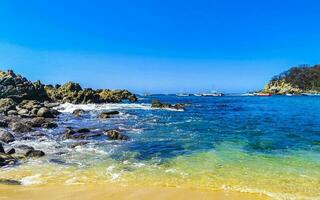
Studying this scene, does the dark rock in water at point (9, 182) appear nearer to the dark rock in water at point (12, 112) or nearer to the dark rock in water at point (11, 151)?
the dark rock in water at point (11, 151)

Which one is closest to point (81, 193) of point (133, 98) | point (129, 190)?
point (129, 190)

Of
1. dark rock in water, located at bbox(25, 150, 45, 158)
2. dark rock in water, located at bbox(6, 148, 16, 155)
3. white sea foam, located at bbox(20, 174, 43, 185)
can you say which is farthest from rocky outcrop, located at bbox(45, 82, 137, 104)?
white sea foam, located at bbox(20, 174, 43, 185)

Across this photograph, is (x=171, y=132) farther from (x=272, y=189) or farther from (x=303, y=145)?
(x=272, y=189)

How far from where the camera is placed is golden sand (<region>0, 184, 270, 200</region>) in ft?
37.6

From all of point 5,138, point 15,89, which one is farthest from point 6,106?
point 5,138

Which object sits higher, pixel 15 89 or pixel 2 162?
pixel 15 89

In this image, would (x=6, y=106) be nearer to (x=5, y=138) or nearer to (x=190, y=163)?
(x=5, y=138)

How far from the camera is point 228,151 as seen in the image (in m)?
20.0

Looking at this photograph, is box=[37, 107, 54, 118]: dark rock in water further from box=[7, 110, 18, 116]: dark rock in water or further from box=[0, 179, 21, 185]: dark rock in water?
box=[0, 179, 21, 185]: dark rock in water

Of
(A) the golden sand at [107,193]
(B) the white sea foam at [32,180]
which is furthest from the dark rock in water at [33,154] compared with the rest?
(A) the golden sand at [107,193]

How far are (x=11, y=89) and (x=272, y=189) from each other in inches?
2037

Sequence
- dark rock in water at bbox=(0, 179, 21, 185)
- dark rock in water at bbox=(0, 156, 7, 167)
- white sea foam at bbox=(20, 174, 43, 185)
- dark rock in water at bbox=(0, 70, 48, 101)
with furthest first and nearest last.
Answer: dark rock in water at bbox=(0, 70, 48, 101) < dark rock in water at bbox=(0, 156, 7, 167) < white sea foam at bbox=(20, 174, 43, 185) < dark rock in water at bbox=(0, 179, 21, 185)

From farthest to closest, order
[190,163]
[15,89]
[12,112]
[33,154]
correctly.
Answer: [15,89]
[12,112]
[33,154]
[190,163]

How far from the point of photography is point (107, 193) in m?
12.0
